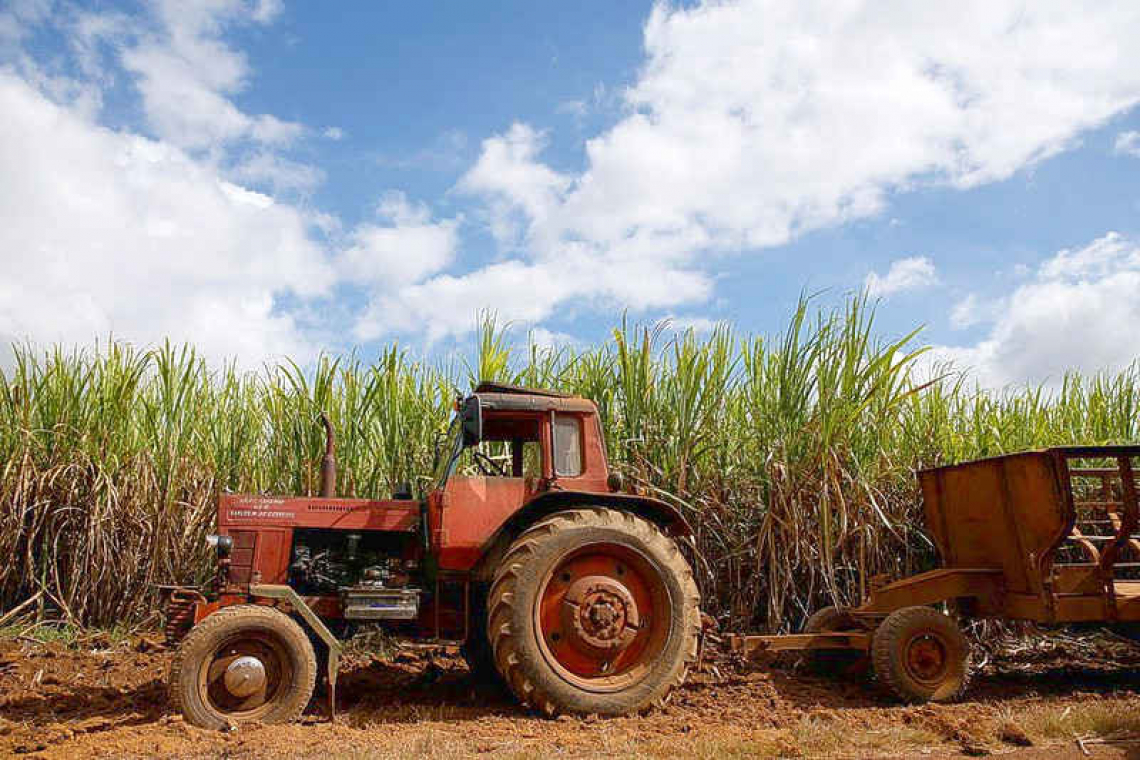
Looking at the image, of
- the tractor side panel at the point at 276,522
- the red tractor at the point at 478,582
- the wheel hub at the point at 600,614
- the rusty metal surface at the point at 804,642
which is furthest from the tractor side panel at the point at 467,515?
the rusty metal surface at the point at 804,642

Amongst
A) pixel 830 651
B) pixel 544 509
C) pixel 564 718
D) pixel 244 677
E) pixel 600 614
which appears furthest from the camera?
pixel 830 651

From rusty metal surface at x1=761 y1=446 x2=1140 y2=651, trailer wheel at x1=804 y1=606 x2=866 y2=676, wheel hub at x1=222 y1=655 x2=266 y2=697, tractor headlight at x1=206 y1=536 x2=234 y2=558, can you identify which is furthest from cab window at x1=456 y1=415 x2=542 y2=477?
trailer wheel at x1=804 y1=606 x2=866 y2=676

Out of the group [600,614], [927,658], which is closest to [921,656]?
[927,658]

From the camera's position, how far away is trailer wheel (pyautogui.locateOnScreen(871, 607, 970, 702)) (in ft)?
15.8

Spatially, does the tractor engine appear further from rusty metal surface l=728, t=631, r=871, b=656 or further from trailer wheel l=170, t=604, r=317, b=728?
rusty metal surface l=728, t=631, r=871, b=656

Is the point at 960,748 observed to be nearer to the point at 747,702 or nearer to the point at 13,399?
the point at 747,702

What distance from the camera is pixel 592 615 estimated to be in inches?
183

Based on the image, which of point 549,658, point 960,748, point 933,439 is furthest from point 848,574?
point 549,658

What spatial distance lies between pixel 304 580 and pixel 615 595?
191 cm

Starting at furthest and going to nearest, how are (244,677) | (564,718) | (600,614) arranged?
(600,614)
(564,718)
(244,677)

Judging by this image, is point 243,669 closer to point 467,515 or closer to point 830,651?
point 467,515

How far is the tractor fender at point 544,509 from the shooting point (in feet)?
15.7

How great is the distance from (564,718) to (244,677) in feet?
5.51

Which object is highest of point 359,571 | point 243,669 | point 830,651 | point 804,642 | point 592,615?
point 359,571
